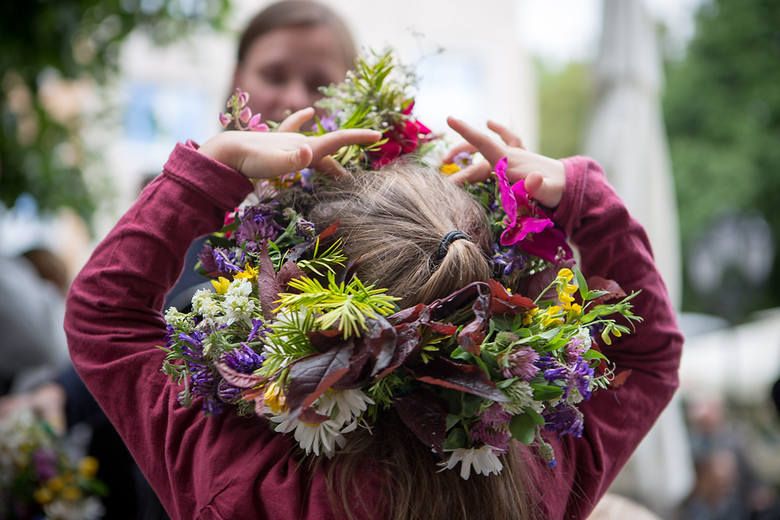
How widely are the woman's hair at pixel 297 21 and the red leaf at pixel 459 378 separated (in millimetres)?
1409

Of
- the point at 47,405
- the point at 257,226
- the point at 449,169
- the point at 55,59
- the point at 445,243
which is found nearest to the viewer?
the point at 445,243

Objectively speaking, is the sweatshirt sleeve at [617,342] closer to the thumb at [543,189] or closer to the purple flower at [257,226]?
the thumb at [543,189]

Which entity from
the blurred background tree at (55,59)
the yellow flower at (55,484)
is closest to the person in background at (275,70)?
the yellow flower at (55,484)

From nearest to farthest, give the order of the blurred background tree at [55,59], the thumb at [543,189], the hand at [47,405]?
the thumb at [543,189] → the hand at [47,405] → the blurred background tree at [55,59]

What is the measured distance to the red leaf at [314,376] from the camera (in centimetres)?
116

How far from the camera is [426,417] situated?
1.29m

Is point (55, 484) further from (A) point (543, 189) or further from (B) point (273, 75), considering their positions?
(A) point (543, 189)

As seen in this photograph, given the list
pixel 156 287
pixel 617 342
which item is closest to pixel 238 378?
pixel 156 287

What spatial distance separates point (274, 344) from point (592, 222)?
72cm

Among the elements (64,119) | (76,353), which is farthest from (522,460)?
(64,119)

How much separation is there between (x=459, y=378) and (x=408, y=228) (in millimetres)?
311

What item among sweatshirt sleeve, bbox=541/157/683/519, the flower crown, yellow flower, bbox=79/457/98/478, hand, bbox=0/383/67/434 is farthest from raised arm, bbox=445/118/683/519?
hand, bbox=0/383/67/434

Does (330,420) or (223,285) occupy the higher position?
(223,285)

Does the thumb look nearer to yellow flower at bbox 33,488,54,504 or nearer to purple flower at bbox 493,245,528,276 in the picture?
purple flower at bbox 493,245,528,276
